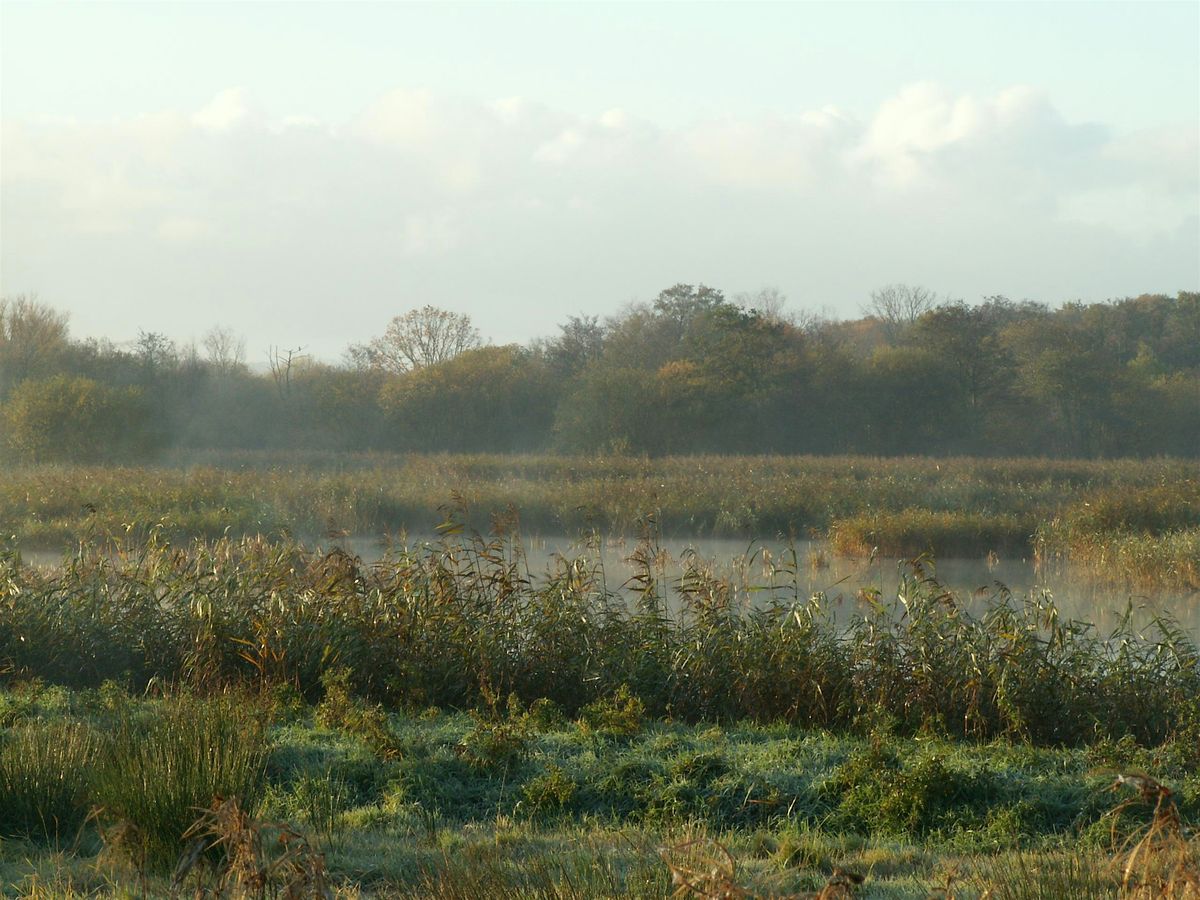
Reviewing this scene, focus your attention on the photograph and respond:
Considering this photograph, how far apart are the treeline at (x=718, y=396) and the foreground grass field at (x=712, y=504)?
12091 millimetres

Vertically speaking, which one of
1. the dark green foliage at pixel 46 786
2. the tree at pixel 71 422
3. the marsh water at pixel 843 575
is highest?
the tree at pixel 71 422

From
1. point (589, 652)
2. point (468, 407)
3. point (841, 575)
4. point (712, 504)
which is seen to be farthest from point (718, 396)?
point (589, 652)

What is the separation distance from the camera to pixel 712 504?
67.9ft

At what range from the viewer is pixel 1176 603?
509 inches

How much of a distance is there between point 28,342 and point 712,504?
25.8 m

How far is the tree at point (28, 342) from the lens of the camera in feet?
118

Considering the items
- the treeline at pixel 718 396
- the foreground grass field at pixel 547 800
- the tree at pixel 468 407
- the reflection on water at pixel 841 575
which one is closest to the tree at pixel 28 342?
the treeline at pixel 718 396

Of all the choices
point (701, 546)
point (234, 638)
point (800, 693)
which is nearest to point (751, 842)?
point (800, 693)

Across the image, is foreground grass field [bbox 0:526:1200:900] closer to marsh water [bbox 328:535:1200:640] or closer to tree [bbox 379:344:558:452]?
marsh water [bbox 328:535:1200:640]

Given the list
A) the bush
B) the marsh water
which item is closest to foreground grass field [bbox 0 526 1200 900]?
the bush

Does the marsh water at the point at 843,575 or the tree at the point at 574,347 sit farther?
the tree at the point at 574,347

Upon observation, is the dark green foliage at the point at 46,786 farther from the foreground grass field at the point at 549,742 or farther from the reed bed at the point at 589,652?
the reed bed at the point at 589,652

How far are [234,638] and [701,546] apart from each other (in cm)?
1142

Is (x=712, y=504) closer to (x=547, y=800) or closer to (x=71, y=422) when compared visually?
(x=547, y=800)
